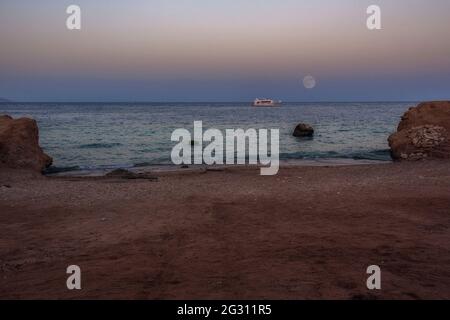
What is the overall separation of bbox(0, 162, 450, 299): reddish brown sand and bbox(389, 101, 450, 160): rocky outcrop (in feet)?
24.3

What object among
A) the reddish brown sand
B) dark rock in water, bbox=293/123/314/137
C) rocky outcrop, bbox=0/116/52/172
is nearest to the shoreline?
rocky outcrop, bbox=0/116/52/172

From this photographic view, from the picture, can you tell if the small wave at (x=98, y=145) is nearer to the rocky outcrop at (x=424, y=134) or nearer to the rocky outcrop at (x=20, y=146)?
the rocky outcrop at (x=20, y=146)

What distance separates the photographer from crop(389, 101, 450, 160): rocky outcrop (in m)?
20.6

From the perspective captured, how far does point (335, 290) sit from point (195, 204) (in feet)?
19.3

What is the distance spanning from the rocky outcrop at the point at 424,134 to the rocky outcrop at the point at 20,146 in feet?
56.7

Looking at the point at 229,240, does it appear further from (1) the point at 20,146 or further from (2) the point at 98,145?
(2) the point at 98,145

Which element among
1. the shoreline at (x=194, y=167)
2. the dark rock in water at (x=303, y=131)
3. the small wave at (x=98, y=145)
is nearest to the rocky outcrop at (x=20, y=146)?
the shoreline at (x=194, y=167)

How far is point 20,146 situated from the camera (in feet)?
64.6

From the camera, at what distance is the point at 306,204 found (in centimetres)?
1057

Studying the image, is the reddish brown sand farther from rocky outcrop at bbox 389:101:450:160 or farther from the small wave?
the small wave

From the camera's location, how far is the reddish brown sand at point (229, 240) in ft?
17.7
